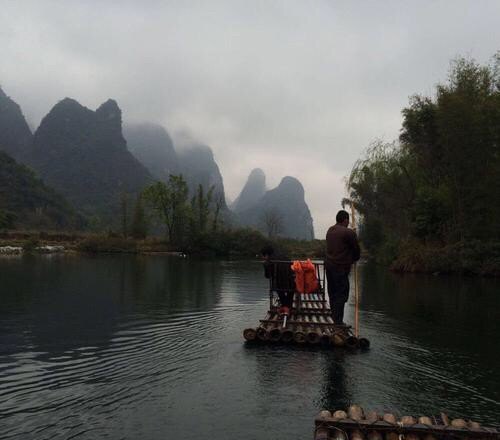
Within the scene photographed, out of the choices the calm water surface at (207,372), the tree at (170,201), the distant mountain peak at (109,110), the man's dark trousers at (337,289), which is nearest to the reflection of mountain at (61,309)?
the calm water surface at (207,372)

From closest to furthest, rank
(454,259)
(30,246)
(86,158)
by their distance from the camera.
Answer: (454,259) < (30,246) < (86,158)

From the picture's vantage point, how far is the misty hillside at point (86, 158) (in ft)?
473

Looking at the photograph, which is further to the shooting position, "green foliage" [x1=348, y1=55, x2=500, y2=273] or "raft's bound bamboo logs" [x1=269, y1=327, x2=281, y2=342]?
"green foliage" [x1=348, y1=55, x2=500, y2=273]

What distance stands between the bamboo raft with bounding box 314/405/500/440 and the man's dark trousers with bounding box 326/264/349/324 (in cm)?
489

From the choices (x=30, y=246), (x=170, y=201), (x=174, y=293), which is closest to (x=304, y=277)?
(x=174, y=293)

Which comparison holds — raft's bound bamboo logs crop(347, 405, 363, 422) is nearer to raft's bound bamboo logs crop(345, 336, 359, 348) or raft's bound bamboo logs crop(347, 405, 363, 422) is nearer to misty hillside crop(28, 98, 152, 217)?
raft's bound bamboo logs crop(345, 336, 359, 348)

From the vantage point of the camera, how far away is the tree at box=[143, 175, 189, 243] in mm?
68688

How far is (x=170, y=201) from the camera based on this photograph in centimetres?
7038

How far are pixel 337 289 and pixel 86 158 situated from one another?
529ft

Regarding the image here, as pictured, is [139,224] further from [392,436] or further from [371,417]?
[392,436]

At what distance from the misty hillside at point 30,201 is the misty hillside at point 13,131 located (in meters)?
67.0

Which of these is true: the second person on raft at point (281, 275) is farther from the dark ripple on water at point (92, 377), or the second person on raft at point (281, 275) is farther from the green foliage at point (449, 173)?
the green foliage at point (449, 173)

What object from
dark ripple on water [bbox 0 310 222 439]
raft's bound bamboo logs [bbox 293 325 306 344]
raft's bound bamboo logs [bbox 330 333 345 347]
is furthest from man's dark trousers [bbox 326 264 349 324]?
dark ripple on water [bbox 0 310 222 439]

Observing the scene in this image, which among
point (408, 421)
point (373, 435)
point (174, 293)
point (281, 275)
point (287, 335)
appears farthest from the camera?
point (174, 293)
